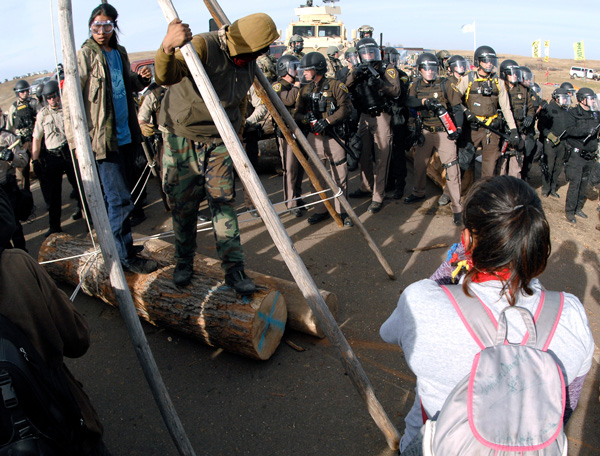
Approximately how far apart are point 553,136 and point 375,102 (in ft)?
10.3

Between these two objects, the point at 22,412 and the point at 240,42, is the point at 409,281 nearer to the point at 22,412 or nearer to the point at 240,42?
the point at 240,42

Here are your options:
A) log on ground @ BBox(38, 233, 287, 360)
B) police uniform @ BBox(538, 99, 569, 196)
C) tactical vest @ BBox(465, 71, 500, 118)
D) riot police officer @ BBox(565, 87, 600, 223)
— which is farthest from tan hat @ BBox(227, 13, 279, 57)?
police uniform @ BBox(538, 99, 569, 196)

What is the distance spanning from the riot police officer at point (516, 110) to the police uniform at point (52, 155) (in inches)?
237

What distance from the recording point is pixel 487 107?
6328 millimetres

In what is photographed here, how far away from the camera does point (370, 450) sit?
2723 millimetres

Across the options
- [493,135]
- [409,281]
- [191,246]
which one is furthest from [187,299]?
[493,135]

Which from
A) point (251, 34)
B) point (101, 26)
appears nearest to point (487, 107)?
point (251, 34)

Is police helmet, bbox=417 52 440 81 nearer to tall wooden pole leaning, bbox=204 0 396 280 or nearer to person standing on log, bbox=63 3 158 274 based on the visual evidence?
tall wooden pole leaning, bbox=204 0 396 280

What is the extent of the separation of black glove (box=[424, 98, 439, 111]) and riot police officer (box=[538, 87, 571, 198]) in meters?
2.44

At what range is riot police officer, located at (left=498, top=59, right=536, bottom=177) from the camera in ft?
21.6

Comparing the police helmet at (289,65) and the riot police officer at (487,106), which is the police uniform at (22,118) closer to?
the police helmet at (289,65)

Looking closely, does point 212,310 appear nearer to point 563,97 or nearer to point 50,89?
point 50,89

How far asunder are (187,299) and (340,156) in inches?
124

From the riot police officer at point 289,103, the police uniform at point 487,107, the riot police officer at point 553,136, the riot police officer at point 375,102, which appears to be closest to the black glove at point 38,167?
the riot police officer at point 289,103
